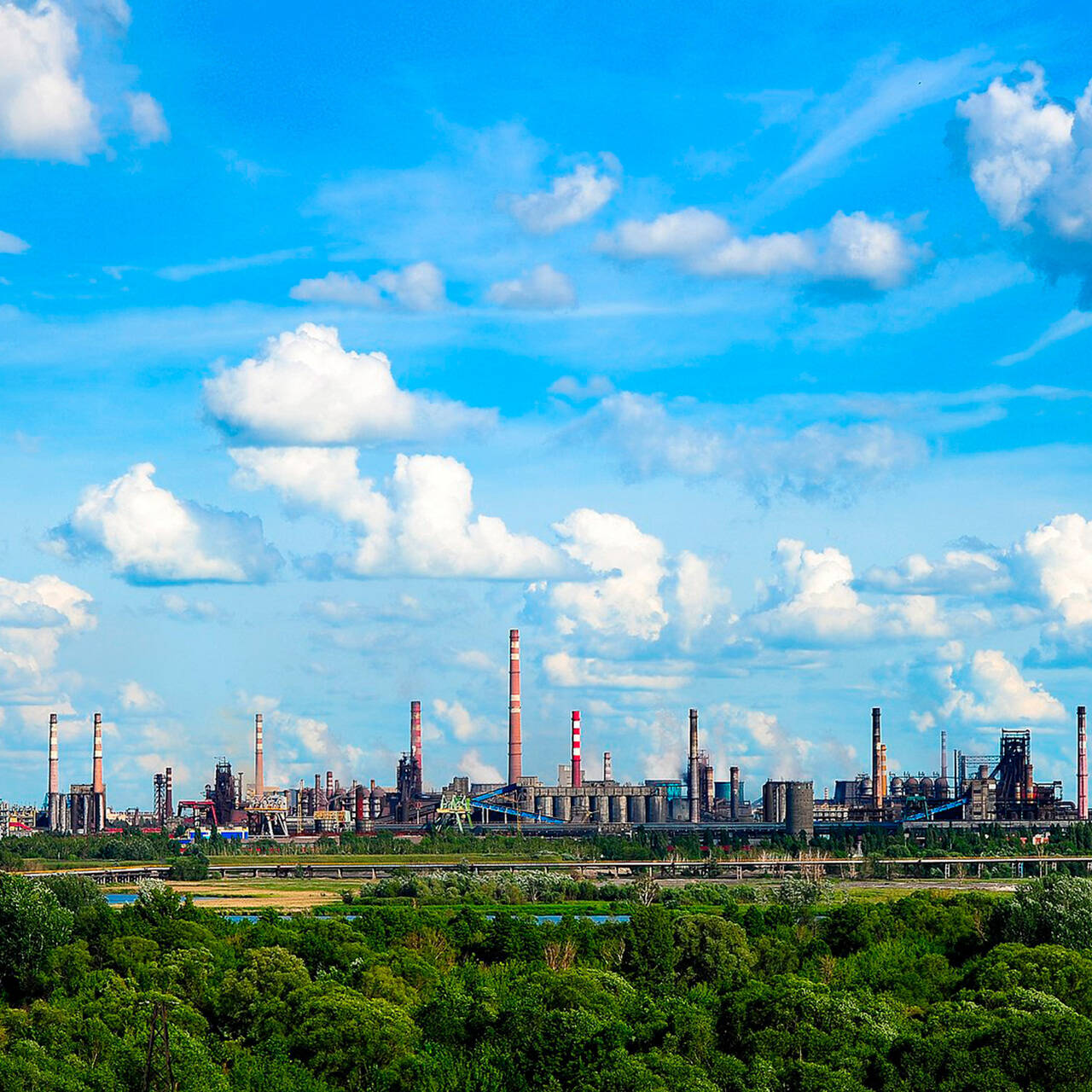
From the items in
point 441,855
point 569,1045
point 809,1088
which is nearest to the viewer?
point 809,1088

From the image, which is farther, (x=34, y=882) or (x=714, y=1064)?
(x=34, y=882)

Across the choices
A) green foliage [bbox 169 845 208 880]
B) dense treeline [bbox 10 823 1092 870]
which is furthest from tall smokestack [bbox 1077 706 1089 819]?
green foliage [bbox 169 845 208 880]

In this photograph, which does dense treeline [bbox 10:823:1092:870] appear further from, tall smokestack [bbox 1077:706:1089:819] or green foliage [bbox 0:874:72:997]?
green foliage [bbox 0:874:72:997]

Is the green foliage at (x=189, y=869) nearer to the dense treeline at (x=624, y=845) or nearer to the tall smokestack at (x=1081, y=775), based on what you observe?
the dense treeline at (x=624, y=845)

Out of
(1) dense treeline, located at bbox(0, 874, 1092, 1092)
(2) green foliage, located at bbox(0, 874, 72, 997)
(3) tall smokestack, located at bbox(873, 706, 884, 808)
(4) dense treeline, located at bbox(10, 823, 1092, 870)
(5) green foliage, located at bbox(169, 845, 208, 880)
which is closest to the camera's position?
(1) dense treeline, located at bbox(0, 874, 1092, 1092)

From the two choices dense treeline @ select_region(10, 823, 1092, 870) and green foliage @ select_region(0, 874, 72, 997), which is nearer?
green foliage @ select_region(0, 874, 72, 997)

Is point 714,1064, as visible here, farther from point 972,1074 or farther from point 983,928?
point 983,928

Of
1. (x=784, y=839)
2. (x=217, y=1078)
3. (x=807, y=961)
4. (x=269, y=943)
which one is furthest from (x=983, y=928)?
(x=784, y=839)
